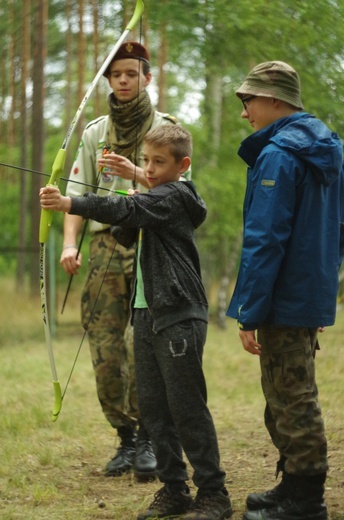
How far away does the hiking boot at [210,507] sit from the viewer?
3590mm

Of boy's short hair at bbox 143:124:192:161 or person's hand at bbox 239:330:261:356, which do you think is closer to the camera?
person's hand at bbox 239:330:261:356

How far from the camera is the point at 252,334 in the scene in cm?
349

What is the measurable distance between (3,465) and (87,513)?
41.1 inches

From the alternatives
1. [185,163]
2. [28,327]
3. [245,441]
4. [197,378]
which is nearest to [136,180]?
[185,163]

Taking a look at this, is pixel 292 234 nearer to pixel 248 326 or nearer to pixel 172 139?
pixel 248 326

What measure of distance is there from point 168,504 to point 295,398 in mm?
768

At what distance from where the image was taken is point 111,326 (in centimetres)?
484

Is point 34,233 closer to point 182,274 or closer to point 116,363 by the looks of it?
point 116,363

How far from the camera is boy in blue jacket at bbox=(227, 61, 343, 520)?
11.2ft

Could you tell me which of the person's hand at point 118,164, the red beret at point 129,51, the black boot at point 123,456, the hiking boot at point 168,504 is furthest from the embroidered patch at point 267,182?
the black boot at point 123,456

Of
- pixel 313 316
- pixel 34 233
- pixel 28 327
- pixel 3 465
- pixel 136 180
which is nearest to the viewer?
pixel 313 316

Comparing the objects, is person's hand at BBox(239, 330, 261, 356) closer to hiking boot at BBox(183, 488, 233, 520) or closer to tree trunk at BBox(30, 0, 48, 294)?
hiking boot at BBox(183, 488, 233, 520)

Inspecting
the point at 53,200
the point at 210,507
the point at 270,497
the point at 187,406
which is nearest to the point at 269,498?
the point at 270,497

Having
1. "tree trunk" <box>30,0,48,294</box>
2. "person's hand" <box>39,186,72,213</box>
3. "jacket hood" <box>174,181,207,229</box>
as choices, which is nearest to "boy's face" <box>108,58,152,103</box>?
"jacket hood" <box>174,181,207,229</box>
